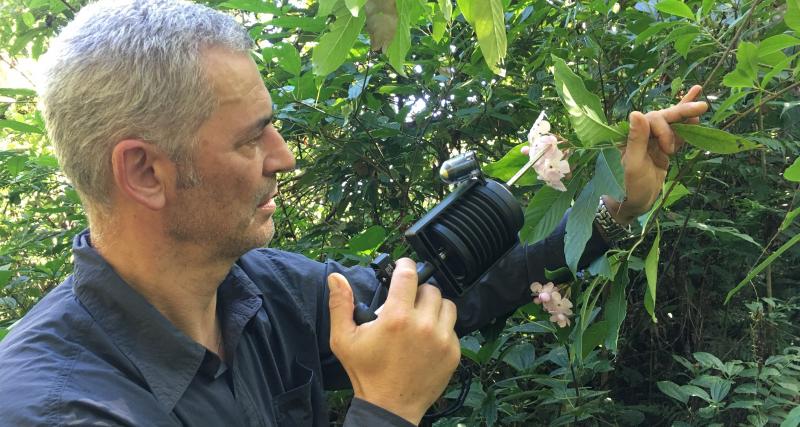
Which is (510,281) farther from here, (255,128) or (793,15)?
(793,15)

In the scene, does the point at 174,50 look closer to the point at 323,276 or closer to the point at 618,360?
the point at 323,276

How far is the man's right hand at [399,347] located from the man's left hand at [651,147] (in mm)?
488

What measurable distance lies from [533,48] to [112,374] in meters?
1.96

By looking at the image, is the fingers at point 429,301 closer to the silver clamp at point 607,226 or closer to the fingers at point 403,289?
the fingers at point 403,289

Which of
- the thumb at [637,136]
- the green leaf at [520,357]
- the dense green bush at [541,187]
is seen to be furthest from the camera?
the green leaf at [520,357]

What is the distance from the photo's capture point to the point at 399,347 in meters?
1.37

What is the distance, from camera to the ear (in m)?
1.47

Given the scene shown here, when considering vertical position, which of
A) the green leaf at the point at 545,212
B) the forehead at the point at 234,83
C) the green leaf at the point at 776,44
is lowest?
the green leaf at the point at 545,212

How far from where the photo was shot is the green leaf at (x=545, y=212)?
1.44m

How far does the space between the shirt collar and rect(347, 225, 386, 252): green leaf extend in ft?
2.58

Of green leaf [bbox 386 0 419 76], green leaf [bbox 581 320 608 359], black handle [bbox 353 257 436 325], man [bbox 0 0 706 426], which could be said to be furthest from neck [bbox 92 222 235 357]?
green leaf [bbox 581 320 608 359]

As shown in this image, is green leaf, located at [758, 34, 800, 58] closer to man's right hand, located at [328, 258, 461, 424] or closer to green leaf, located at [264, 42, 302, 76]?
man's right hand, located at [328, 258, 461, 424]

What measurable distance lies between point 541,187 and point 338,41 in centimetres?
74

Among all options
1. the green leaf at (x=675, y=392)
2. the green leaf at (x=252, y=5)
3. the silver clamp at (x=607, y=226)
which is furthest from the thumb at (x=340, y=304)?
the green leaf at (x=252, y=5)
